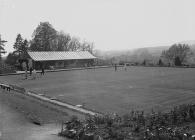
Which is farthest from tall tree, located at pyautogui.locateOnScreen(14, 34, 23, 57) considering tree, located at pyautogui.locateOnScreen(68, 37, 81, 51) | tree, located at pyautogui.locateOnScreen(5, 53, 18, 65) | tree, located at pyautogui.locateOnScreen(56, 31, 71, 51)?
tree, located at pyautogui.locateOnScreen(68, 37, 81, 51)

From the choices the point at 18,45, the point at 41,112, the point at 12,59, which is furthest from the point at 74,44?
the point at 41,112

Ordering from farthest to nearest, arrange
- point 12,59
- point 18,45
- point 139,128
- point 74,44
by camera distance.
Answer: point 74,44 → point 18,45 → point 12,59 → point 139,128

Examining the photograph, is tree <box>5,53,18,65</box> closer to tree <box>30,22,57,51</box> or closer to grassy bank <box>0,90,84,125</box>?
tree <box>30,22,57,51</box>

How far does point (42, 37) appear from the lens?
71500 millimetres

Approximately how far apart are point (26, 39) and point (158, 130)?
67.0 metres

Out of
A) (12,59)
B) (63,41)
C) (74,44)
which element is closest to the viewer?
(12,59)

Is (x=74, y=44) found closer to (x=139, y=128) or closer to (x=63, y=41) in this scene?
(x=63, y=41)

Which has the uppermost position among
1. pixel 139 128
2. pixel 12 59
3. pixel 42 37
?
pixel 42 37

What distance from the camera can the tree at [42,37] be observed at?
7106 centimetres

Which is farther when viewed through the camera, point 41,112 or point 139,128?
point 41,112

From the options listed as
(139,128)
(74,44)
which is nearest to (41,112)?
(139,128)

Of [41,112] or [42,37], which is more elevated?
[42,37]

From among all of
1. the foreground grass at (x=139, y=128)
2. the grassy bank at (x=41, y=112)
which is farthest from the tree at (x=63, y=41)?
the foreground grass at (x=139, y=128)

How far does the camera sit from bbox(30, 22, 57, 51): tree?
233ft
